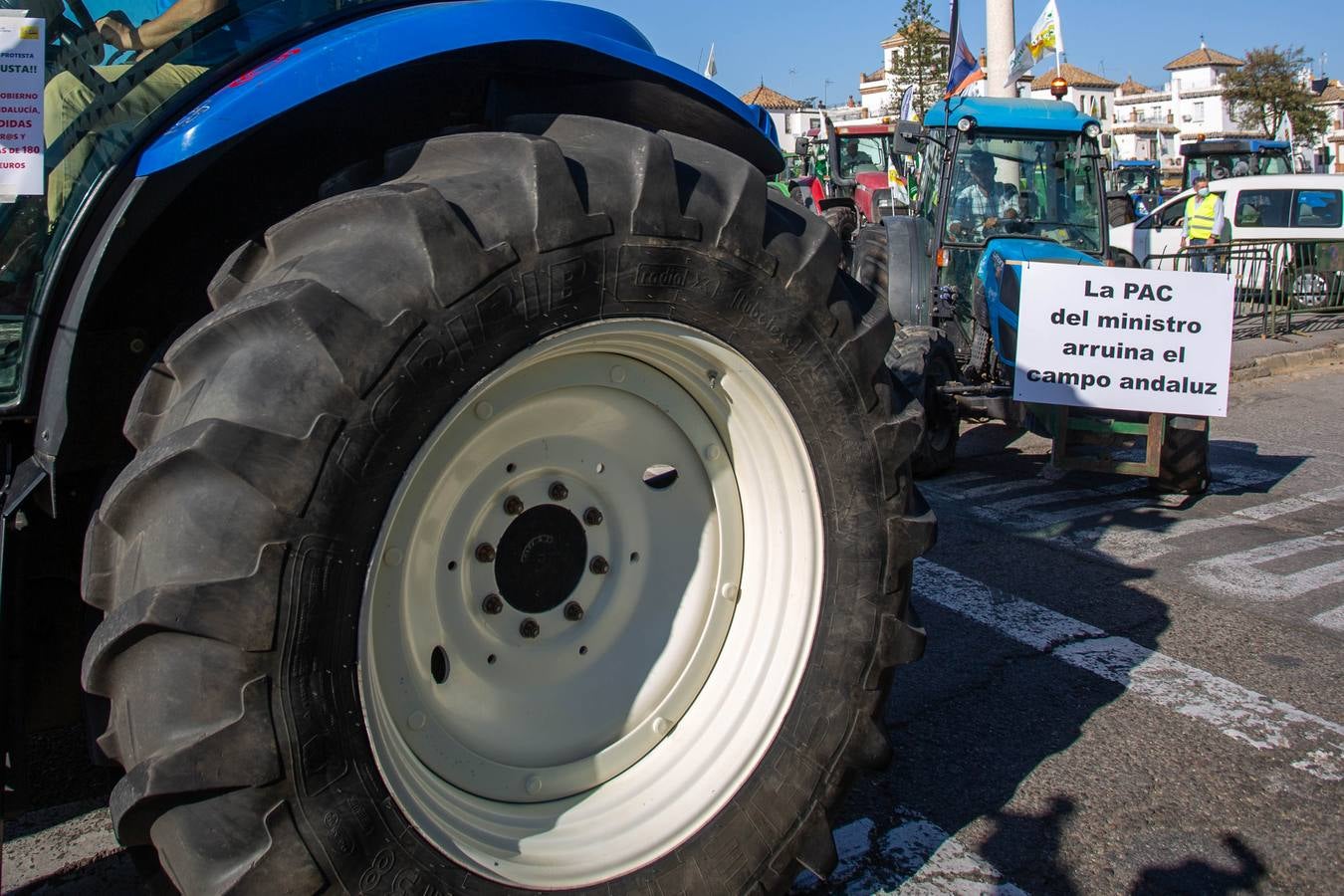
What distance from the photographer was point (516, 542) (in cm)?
225

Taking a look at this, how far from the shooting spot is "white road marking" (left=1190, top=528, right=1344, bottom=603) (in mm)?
5102

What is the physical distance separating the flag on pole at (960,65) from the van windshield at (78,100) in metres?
10.7

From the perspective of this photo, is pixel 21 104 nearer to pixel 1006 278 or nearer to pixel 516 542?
pixel 516 542

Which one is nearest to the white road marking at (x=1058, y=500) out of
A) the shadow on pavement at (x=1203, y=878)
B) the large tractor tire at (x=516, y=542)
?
the shadow on pavement at (x=1203, y=878)

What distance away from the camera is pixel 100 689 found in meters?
1.74

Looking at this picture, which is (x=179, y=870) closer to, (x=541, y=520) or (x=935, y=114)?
(x=541, y=520)

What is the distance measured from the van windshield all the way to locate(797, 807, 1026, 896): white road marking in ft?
7.02

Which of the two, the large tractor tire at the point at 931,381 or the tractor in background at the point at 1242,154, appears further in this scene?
the tractor in background at the point at 1242,154

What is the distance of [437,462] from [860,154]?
25478mm

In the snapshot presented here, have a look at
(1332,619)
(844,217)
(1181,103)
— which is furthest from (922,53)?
(1181,103)

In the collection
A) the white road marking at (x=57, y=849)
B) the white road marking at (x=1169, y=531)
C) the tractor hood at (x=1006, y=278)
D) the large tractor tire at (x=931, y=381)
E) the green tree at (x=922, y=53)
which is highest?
the green tree at (x=922, y=53)

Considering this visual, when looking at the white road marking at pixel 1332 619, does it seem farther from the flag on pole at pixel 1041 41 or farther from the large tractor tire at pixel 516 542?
the flag on pole at pixel 1041 41

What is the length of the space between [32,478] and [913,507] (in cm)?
175

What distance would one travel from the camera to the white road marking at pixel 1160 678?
3561mm
